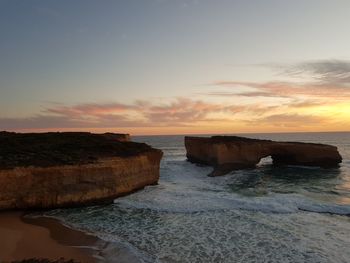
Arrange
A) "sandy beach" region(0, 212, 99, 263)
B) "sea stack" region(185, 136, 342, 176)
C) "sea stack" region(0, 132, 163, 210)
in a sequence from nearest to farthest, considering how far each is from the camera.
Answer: "sandy beach" region(0, 212, 99, 263) < "sea stack" region(0, 132, 163, 210) < "sea stack" region(185, 136, 342, 176)

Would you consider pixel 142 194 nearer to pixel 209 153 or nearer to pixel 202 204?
pixel 202 204

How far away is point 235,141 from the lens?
125 ft

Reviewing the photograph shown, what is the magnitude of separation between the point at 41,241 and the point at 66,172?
621 centimetres

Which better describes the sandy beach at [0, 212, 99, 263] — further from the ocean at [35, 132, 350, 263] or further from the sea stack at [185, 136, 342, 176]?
the sea stack at [185, 136, 342, 176]

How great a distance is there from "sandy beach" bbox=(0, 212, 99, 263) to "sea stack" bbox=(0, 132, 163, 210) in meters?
1.83

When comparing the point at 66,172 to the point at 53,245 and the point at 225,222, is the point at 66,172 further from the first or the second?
the point at 225,222

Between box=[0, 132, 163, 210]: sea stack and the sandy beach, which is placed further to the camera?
box=[0, 132, 163, 210]: sea stack

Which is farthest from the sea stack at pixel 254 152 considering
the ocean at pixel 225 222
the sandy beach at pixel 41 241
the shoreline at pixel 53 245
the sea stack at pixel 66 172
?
the shoreline at pixel 53 245

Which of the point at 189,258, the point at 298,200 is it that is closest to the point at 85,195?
the point at 189,258

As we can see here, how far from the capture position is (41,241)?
1300 cm

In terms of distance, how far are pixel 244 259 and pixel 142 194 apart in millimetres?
11281

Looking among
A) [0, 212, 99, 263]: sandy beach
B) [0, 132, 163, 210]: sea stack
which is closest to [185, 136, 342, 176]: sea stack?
[0, 132, 163, 210]: sea stack

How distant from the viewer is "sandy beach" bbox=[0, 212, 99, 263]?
11.5 metres

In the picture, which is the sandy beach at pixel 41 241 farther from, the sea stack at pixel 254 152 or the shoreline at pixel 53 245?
the sea stack at pixel 254 152
